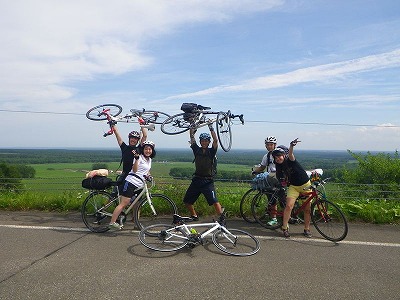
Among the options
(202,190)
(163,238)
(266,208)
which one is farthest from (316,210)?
(163,238)

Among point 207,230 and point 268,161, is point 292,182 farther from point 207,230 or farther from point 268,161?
point 207,230

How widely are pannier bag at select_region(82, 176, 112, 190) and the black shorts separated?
68.6 inches

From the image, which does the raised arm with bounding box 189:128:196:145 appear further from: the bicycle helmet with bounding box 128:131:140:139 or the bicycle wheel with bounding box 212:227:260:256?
the bicycle wheel with bounding box 212:227:260:256

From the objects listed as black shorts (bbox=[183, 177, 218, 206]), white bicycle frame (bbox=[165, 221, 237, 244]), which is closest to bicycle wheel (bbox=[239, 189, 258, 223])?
black shorts (bbox=[183, 177, 218, 206])

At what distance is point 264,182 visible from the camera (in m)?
7.09

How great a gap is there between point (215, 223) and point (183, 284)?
5.13ft

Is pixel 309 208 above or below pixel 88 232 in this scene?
above

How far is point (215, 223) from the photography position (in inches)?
216

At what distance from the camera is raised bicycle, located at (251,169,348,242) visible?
5.98 m

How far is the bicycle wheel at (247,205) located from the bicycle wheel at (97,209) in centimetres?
292

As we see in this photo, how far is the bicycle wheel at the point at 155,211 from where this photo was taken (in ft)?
21.3

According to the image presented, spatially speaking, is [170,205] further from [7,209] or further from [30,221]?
[7,209]

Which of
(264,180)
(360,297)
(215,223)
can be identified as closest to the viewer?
(360,297)

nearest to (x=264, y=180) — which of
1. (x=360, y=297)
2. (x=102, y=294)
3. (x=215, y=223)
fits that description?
(x=215, y=223)
